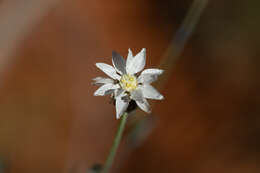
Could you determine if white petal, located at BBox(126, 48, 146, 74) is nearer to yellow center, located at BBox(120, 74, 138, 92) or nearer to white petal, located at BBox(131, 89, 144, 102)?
yellow center, located at BBox(120, 74, 138, 92)

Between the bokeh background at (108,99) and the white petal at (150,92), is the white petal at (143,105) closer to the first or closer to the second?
the white petal at (150,92)

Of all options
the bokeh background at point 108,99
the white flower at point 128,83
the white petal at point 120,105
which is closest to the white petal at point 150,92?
the white flower at point 128,83

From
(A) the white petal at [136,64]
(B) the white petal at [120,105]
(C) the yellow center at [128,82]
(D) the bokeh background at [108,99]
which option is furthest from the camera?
(D) the bokeh background at [108,99]

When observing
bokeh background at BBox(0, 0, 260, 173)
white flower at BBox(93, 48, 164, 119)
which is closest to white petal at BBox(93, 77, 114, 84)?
white flower at BBox(93, 48, 164, 119)
